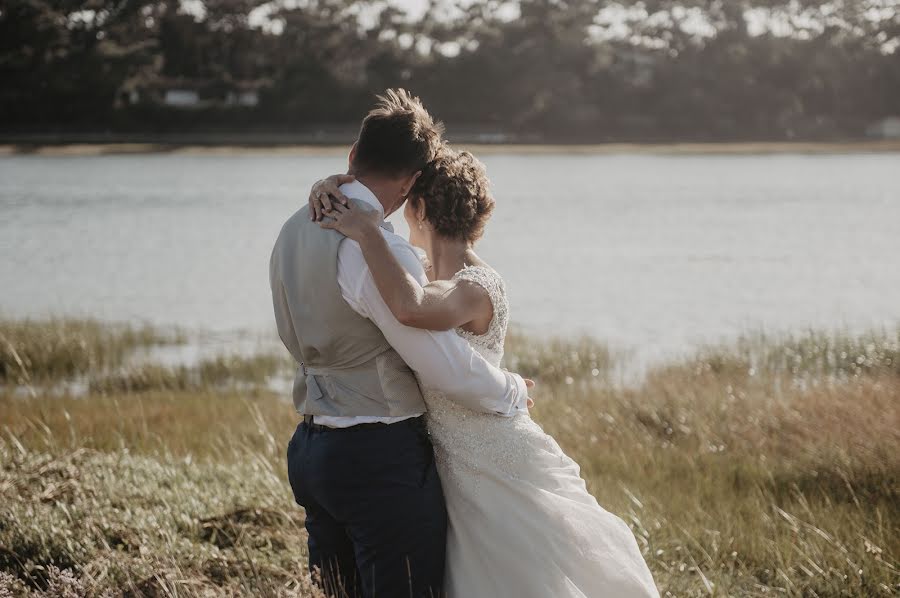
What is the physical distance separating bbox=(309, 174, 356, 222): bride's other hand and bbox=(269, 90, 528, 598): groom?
28 millimetres

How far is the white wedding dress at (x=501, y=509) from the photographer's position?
3.65m

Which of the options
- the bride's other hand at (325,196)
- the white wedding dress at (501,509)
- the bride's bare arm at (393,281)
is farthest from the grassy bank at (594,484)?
the bride's other hand at (325,196)

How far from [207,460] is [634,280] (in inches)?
796

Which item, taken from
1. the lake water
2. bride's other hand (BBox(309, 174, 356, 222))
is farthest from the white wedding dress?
the lake water

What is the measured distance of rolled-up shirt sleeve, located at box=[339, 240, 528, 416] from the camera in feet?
11.0

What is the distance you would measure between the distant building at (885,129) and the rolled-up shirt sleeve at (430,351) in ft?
244

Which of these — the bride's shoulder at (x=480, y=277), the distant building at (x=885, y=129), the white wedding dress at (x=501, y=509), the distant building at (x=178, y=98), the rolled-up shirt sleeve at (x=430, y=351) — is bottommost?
the distant building at (x=178, y=98)

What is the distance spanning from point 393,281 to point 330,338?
0.27 metres

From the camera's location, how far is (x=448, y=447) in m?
3.66

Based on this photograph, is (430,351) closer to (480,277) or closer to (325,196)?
(480,277)

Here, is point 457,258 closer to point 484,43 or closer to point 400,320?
point 400,320

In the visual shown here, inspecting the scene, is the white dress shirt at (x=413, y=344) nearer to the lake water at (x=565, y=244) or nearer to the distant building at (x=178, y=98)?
the lake water at (x=565, y=244)

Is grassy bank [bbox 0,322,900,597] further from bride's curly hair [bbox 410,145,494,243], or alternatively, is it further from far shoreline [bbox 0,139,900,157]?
far shoreline [bbox 0,139,900,157]

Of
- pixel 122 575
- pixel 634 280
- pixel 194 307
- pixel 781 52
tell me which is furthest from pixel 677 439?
pixel 781 52
